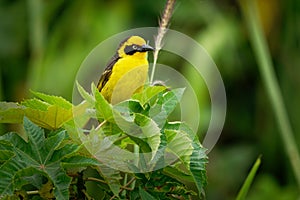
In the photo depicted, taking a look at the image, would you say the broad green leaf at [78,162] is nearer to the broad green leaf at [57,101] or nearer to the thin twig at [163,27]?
the broad green leaf at [57,101]

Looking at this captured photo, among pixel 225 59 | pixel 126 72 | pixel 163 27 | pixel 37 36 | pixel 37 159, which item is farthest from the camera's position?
pixel 225 59

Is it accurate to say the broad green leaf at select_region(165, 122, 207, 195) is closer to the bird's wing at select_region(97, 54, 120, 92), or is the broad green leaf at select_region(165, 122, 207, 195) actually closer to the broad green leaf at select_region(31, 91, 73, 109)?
the broad green leaf at select_region(31, 91, 73, 109)

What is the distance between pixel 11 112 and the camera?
78cm

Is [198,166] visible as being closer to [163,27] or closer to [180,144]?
[180,144]

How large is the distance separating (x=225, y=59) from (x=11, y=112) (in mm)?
1756

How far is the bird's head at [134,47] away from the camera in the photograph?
95 centimetres

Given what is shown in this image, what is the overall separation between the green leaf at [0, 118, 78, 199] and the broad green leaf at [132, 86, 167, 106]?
86 mm

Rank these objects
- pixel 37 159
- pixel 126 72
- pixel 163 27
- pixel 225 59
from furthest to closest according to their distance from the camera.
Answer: pixel 225 59, pixel 126 72, pixel 163 27, pixel 37 159

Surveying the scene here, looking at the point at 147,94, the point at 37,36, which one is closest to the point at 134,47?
the point at 147,94

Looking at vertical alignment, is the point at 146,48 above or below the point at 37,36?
above

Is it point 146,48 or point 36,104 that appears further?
point 146,48

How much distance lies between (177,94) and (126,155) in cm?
9

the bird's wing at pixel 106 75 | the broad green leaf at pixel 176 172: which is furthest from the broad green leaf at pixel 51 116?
the bird's wing at pixel 106 75

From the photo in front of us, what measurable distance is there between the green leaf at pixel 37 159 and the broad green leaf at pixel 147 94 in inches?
3.4
